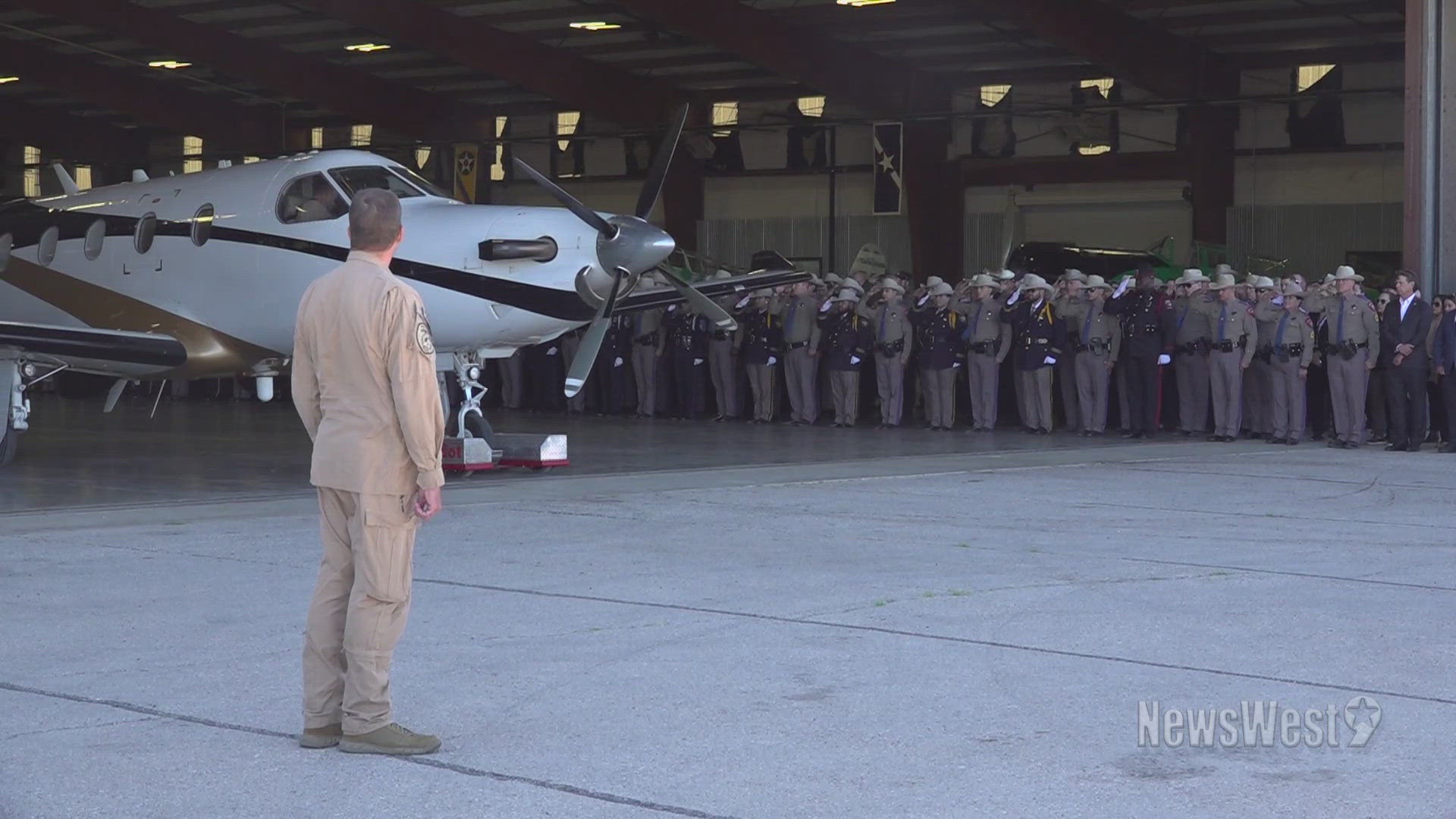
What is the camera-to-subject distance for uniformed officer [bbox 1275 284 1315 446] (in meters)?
17.3

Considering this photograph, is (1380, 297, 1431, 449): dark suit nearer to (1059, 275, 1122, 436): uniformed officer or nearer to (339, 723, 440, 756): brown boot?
(1059, 275, 1122, 436): uniformed officer

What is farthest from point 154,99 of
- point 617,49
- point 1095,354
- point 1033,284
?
point 1095,354

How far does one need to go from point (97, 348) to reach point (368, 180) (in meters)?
2.57

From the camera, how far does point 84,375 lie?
27.6 metres

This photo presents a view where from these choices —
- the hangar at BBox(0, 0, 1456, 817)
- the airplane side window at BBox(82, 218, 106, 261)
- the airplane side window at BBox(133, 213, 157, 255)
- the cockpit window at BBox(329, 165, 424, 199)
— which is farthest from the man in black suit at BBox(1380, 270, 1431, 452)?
the airplane side window at BBox(82, 218, 106, 261)

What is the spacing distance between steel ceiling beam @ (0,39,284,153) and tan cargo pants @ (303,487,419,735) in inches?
1225

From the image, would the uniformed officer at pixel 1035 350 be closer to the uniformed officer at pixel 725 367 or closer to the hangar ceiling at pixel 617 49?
the uniformed officer at pixel 725 367

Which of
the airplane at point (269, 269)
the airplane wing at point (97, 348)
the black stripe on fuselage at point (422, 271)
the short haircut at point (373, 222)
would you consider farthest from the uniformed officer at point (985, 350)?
the short haircut at point (373, 222)

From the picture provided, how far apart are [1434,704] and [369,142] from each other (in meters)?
36.0

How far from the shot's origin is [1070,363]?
771 inches

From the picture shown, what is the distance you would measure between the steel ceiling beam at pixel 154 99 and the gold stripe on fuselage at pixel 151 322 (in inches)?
772

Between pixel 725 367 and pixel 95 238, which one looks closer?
pixel 95 238

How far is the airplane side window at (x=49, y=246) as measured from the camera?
15289 mm

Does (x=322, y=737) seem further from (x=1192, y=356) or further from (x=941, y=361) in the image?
(x=941, y=361)
